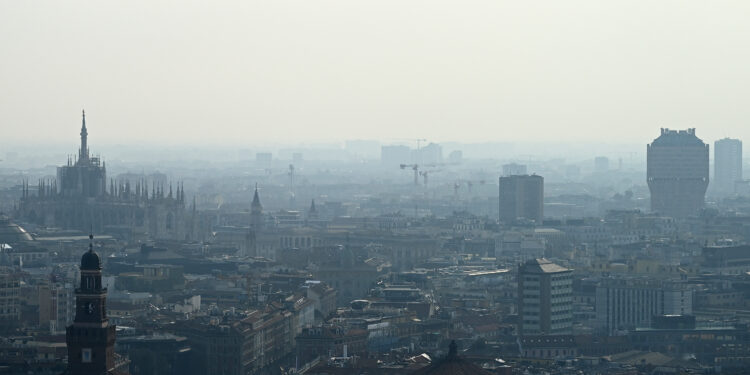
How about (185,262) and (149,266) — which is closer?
(149,266)

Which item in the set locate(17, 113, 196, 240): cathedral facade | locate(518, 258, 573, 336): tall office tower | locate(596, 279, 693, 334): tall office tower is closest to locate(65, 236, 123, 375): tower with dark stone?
locate(518, 258, 573, 336): tall office tower

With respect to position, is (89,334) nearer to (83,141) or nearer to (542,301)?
(542,301)

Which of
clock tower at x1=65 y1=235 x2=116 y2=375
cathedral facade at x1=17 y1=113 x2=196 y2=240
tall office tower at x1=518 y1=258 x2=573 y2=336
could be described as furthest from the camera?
cathedral facade at x1=17 y1=113 x2=196 y2=240

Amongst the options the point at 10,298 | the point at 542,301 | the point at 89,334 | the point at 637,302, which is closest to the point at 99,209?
the point at 10,298

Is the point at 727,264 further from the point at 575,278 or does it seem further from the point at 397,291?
the point at 397,291

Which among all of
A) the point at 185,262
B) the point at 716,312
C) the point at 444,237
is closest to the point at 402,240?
the point at 444,237

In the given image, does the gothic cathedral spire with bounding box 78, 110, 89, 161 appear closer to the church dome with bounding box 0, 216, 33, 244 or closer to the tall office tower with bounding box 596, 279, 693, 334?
the church dome with bounding box 0, 216, 33, 244
